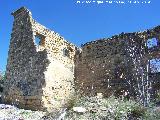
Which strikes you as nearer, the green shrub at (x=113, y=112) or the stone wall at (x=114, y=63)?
the green shrub at (x=113, y=112)

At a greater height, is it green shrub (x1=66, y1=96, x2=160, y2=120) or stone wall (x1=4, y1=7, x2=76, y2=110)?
stone wall (x1=4, y1=7, x2=76, y2=110)

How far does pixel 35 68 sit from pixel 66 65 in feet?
8.96

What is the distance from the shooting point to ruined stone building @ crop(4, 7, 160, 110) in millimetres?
12680

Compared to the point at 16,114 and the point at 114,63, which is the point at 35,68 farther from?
the point at 114,63

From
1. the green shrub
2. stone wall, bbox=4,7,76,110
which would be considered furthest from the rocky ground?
the green shrub

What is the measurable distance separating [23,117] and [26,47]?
171 inches

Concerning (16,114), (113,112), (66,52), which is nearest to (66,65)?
(66,52)

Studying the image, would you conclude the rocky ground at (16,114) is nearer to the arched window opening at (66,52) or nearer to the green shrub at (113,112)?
the green shrub at (113,112)

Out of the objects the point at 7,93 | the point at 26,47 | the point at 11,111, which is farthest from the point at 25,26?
the point at 11,111

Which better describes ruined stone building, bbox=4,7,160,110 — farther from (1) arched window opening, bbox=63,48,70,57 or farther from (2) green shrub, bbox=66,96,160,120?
(2) green shrub, bbox=66,96,160,120

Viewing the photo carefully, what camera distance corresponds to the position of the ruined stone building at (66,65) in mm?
12680

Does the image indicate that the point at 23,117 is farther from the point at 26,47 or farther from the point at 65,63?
the point at 65,63

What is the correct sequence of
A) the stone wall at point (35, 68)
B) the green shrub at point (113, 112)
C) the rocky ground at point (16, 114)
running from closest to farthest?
the green shrub at point (113, 112), the rocky ground at point (16, 114), the stone wall at point (35, 68)

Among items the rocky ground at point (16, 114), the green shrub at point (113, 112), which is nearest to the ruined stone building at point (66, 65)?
the rocky ground at point (16, 114)
